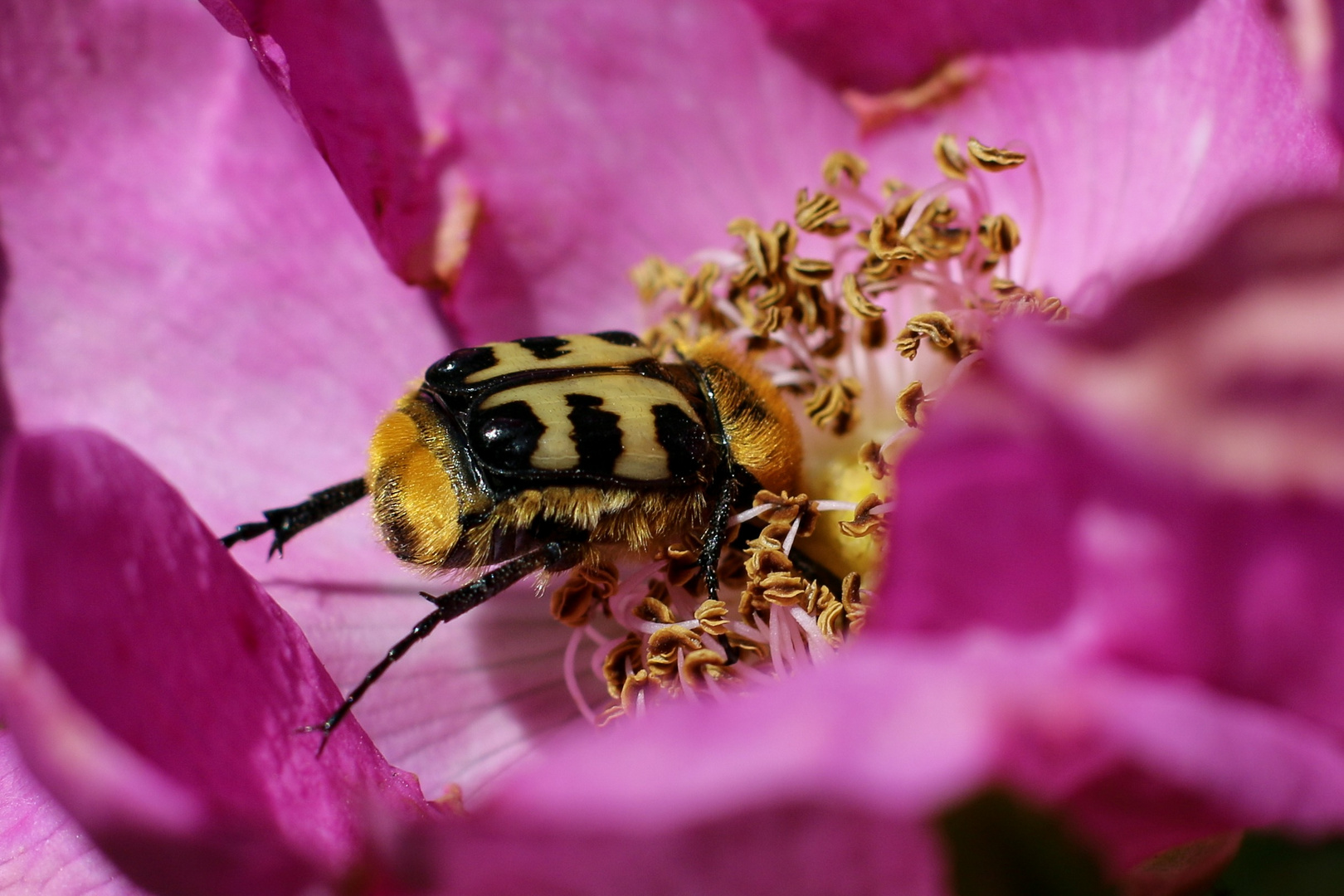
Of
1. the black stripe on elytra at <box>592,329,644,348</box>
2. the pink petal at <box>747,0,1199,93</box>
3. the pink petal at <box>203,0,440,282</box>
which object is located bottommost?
the black stripe on elytra at <box>592,329,644,348</box>

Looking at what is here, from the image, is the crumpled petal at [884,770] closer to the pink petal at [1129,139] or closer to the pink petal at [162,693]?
the pink petal at [162,693]

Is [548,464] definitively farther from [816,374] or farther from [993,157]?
[993,157]

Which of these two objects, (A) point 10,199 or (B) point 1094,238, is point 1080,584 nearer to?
(B) point 1094,238

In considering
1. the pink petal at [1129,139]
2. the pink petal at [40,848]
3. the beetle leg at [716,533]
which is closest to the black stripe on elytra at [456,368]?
the beetle leg at [716,533]

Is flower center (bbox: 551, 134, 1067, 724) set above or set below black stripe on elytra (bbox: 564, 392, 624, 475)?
below

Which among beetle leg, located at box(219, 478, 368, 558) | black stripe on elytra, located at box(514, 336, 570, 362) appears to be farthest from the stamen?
beetle leg, located at box(219, 478, 368, 558)

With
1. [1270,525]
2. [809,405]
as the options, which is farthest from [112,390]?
[1270,525]

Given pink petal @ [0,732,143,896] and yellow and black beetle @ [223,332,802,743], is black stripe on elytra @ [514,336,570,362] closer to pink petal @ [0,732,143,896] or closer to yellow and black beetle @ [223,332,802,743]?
yellow and black beetle @ [223,332,802,743]
